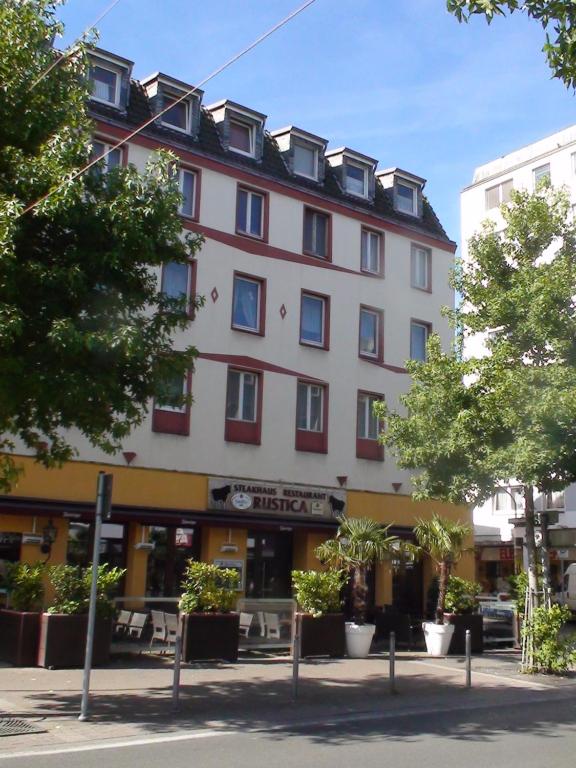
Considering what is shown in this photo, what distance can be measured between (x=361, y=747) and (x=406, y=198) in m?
23.1

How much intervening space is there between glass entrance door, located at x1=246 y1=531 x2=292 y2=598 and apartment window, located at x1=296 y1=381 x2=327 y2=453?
2.60 m

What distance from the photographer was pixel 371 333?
28062 mm

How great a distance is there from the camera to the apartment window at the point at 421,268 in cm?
2963

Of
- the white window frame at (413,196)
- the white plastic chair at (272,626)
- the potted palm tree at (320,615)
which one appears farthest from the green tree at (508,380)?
the white window frame at (413,196)

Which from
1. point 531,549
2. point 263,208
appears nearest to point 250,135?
point 263,208

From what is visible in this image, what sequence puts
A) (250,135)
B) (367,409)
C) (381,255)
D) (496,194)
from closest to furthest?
(250,135) < (367,409) < (381,255) < (496,194)

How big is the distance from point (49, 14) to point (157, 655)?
38.7 feet

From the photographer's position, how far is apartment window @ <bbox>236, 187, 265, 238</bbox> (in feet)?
83.8

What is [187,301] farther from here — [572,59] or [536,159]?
[536,159]

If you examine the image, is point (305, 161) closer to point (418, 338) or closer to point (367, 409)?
point (418, 338)

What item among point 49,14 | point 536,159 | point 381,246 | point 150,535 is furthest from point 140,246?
point 536,159

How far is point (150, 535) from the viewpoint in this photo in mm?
23141

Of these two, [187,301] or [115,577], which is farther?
[115,577]

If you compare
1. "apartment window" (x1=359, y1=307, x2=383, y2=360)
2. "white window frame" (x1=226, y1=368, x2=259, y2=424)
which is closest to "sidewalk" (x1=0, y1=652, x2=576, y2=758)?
"white window frame" (x1=226, y1=368, x2=259, y2=424)
